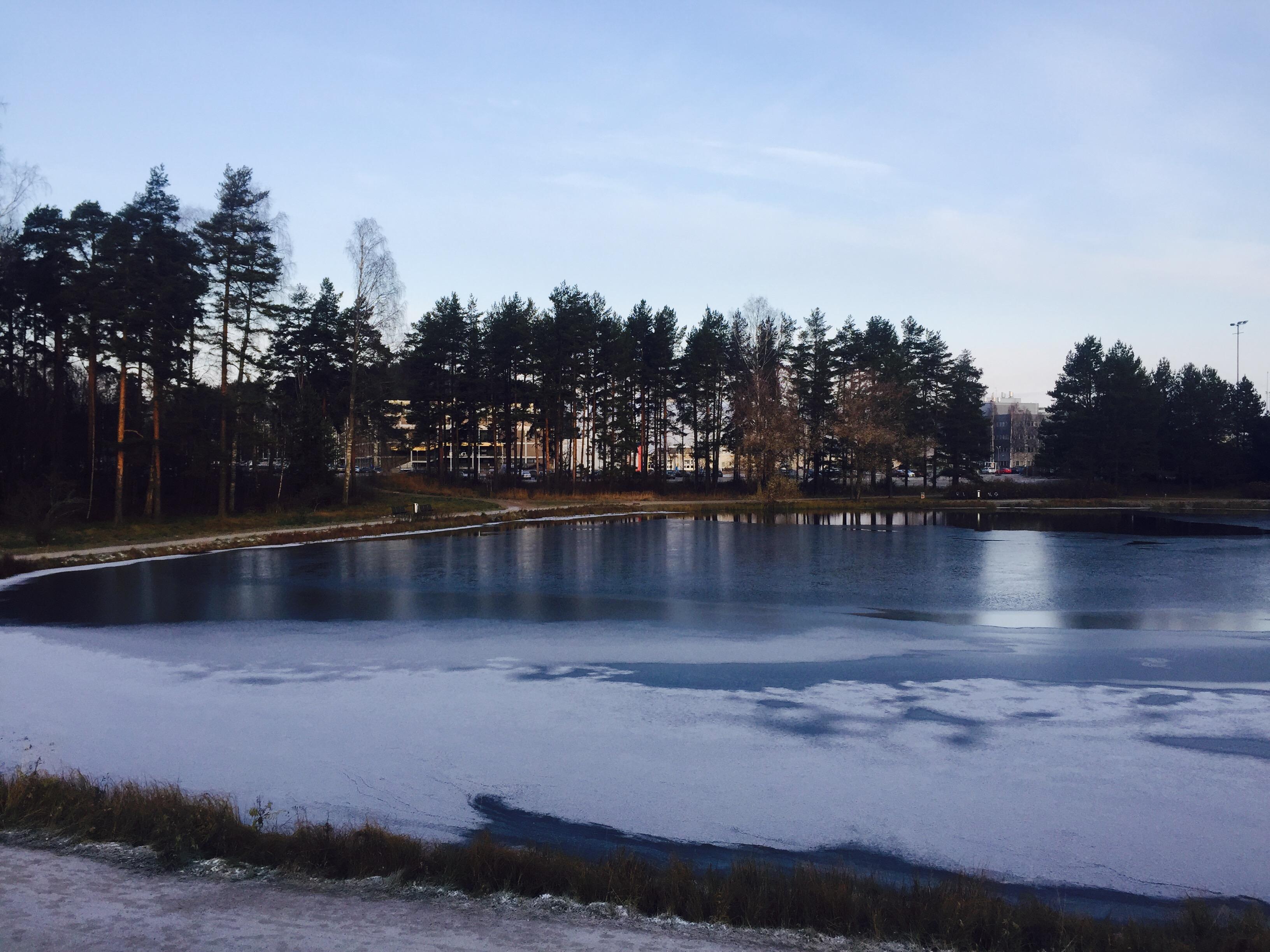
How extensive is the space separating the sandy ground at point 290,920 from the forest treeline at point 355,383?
2638 cm

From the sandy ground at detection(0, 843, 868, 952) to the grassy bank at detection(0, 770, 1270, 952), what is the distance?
0.60ft

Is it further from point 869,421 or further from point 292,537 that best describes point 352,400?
point 869,421

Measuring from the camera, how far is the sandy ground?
4.52m

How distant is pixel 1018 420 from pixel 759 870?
16943 cm

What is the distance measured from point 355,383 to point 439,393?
2038 centimetres

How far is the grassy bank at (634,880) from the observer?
4746mm

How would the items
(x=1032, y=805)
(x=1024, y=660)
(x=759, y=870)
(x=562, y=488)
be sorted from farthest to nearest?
(x=562, y=488) < (x=1024, y=660) < (x=1032, y=805) < (x=759, y=870)

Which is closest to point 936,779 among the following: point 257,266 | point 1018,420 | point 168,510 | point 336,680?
point 336,680

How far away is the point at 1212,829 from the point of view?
6.22m

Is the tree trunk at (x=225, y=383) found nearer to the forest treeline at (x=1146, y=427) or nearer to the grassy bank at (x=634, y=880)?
the grassy bank at (x=634, y=880)

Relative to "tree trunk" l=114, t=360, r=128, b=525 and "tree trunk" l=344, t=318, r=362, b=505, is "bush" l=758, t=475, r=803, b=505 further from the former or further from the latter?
"tree trunk" l=114, t=360, r=128, b=525

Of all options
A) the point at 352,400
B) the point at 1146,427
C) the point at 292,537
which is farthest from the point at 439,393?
the point at 1146,427

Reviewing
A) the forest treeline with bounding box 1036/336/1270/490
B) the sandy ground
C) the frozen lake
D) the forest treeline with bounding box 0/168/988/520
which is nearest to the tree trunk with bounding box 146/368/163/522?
the forest treeline with bounding box 0/168/988/520

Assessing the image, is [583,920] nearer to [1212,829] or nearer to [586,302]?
[1212,829]
